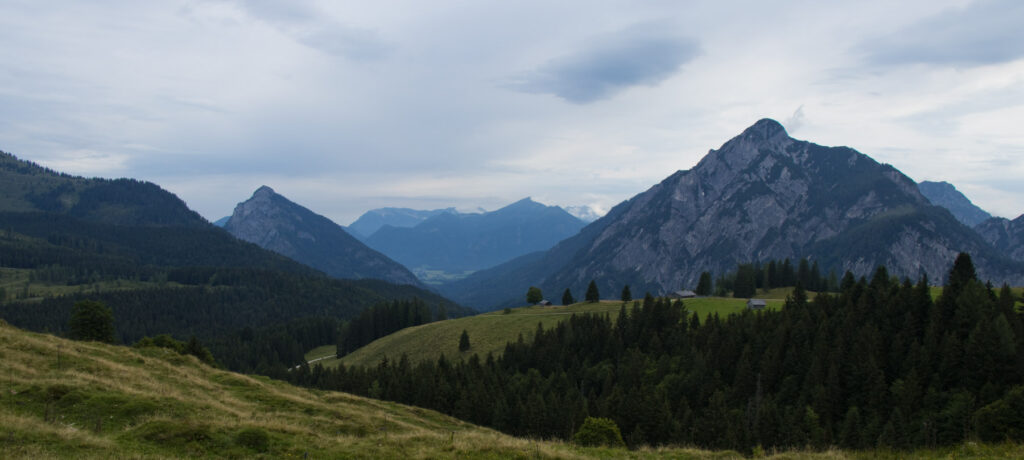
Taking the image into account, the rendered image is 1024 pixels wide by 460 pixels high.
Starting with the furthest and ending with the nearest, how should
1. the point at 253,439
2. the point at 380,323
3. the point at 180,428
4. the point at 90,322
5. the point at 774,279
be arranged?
1. the point at 380,323
2. the point at 774,279
3. the point at 90,322
4. the point at 253,439
5. the point at 180,428

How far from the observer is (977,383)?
54.8 meters

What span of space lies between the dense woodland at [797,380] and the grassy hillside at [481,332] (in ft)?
82.3

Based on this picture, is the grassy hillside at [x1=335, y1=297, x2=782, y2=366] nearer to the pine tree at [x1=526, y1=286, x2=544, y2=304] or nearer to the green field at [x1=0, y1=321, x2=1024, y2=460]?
the pine tree at [x1=526, y1=286, x2=544, y2=304]

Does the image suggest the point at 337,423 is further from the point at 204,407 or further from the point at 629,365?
the point at 629,365

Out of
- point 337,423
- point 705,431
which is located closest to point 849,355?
point 705,431

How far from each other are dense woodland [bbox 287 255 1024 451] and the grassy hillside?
2508cm

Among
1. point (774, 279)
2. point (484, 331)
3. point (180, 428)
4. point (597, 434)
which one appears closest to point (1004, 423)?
point (597, 434)

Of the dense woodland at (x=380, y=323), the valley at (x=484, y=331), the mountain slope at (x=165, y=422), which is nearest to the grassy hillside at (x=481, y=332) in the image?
the valley at (x=484, y=331)

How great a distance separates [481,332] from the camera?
5354 inches

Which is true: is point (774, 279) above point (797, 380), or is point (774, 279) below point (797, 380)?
above

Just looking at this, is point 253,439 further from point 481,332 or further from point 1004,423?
point 481,332

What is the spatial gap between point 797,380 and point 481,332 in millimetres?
82384

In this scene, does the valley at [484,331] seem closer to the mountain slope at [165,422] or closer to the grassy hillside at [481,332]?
the grassy hillside at [481,332]

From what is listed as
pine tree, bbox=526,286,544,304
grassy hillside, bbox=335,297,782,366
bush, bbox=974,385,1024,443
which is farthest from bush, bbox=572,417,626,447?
pine tree, bbox=526,286,544,304
